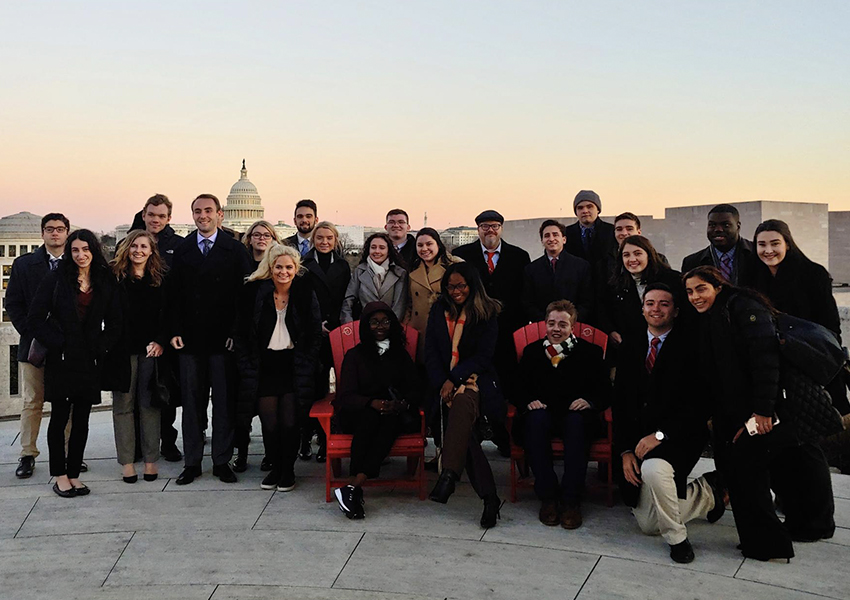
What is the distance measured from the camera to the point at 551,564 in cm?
400

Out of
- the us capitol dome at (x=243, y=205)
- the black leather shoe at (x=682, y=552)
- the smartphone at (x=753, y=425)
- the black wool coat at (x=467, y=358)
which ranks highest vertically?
the us capitol dome at (x=243, y=205)

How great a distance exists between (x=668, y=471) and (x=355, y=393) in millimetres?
2017

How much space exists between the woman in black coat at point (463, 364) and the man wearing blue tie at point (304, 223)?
1.73 metres

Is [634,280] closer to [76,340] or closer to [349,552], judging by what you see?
[349,552]

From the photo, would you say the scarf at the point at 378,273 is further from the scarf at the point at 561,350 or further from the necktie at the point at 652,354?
the necktie at the point at 652,354

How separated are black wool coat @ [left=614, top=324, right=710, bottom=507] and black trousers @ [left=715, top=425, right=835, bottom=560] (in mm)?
209

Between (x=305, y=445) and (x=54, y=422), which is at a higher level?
(x=54, y=422)

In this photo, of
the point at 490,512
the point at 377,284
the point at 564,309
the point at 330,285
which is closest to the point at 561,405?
the point at 564,309

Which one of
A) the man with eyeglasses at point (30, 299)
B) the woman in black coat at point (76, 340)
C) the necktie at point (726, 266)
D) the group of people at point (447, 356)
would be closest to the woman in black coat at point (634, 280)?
the group of people at point (447, 356)

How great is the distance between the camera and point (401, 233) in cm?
613

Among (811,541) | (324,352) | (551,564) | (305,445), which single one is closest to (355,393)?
(324,352)

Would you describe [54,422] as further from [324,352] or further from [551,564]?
[551,564]

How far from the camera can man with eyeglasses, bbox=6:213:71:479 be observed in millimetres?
5406

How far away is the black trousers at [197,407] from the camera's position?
5430 mm
